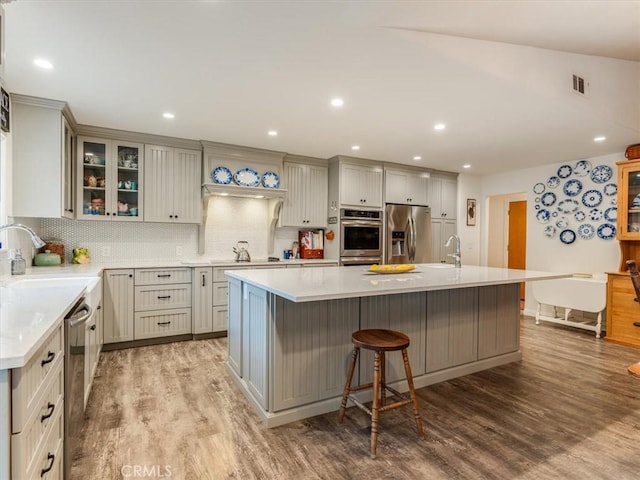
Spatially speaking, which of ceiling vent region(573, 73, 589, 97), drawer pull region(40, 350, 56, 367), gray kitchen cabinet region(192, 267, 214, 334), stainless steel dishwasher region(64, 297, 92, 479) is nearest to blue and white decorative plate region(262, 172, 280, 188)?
gray kitchen cabinet region(192, 267, 214, 334)

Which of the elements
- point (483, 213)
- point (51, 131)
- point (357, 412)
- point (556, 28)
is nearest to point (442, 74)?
point (556, 28)

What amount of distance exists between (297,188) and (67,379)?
3.71 metres

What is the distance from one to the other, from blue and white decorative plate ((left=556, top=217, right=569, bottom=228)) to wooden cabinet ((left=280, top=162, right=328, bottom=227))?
3.44m

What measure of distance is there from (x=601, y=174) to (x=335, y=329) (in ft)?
14.9

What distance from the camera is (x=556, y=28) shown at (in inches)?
93.4

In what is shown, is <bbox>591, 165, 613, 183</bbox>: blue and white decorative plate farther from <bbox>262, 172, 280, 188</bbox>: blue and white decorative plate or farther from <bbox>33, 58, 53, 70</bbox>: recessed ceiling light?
<bbox>33, 58, 53, 70</bbox>: recessed ceiling light

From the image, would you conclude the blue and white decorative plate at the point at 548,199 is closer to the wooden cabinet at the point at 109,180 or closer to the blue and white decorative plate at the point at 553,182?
the blue and white decorative plate at the point at 553,182

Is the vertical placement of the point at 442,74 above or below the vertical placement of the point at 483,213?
above

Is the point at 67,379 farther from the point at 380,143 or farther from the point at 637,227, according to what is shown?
the point at 637,227

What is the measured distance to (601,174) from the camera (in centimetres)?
462

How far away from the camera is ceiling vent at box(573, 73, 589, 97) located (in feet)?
9.59

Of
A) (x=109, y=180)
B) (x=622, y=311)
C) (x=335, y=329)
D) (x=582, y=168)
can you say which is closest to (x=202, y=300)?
(x=109, y=180)

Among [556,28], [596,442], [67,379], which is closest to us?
[67,379]

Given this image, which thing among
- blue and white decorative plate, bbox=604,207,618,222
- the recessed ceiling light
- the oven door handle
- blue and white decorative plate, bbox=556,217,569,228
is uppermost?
the recessed ceiling light
